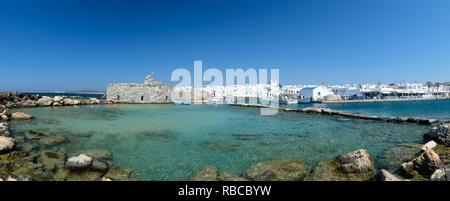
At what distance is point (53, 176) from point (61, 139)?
374 centimetres

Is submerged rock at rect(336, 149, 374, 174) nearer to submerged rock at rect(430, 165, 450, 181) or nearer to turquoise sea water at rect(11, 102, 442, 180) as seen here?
turquoise sea water at rect(11, 102, 442, 180)

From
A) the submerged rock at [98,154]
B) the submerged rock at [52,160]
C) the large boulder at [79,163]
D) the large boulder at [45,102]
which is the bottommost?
the submerged rock at [98,154]

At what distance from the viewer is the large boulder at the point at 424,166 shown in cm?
415

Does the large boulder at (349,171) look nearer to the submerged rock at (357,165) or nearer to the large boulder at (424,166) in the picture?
the submerged rock at (357,165)

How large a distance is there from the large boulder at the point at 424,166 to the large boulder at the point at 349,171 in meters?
0.71

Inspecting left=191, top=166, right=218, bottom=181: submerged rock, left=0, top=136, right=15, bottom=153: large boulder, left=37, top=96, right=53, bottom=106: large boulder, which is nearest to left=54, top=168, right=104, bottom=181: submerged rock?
left=191, top=166, right=218, bottom=181: submerged rock

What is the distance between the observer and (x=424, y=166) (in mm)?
4270

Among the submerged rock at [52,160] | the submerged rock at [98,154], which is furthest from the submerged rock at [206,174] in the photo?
the submerged rock at [52,160]

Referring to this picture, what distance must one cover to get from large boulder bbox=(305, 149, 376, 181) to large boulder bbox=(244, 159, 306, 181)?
0.27 m

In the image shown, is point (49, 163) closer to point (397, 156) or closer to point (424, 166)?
point (424, 166)

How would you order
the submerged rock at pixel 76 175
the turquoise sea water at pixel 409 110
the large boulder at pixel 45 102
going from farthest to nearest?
the large boulder at pixel 45 102
the turquoise sea water at pixel 409 110
the submerged rock at pixel 76 175
